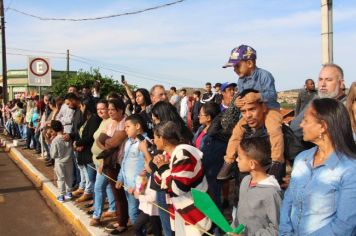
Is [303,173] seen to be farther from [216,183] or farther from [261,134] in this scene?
[216,183]

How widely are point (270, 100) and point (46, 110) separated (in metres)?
8.85

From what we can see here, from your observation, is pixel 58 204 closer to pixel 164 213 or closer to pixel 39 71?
pixel 164 213

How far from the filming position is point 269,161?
10.6 ft

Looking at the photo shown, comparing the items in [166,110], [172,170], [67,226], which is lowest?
[67,226]

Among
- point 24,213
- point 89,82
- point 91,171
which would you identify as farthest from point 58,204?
point 89,82

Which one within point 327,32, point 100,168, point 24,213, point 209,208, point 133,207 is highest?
point 327,32

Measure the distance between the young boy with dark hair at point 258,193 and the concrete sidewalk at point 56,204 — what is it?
2.72 metres

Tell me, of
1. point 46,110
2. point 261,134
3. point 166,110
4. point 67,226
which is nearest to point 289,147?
point 261,134

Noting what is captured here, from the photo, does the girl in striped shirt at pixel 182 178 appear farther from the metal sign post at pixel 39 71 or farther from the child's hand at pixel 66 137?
the metal sign post at pixel 39 71

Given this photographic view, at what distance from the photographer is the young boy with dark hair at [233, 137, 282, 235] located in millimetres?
2889

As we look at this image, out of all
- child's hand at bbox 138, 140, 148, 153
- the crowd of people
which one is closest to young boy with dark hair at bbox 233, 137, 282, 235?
the crowd of people

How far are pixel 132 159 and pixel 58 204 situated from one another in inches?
120

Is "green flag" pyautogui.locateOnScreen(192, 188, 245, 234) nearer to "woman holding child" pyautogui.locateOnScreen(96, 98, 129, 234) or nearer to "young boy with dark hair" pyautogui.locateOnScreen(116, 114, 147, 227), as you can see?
"young boy with dark hair" pyautogui.locateOnScreen(116, 114, 147, 227)

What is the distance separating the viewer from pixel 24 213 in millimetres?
7031
